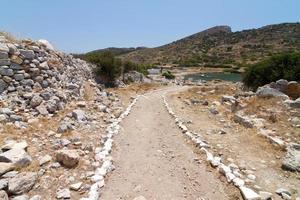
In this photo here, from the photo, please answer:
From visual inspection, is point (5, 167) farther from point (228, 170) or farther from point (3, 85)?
point (3, 85)

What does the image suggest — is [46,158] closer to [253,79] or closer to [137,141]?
[137,141]

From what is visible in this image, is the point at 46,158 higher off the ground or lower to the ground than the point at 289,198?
higher

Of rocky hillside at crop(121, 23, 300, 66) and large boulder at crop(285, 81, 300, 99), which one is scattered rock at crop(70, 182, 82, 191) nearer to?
large boulder at crop(285, 81, 300, 99)

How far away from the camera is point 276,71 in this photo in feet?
97.5

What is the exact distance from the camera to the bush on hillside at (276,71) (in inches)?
1093

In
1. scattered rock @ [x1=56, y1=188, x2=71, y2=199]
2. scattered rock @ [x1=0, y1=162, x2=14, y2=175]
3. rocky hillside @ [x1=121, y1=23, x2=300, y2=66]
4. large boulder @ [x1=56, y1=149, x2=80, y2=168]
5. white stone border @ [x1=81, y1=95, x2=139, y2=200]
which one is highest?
scattered rock @ [x1=0, y1=162, x2=14, y2=175]

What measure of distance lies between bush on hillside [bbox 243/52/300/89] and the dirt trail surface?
20.0 m

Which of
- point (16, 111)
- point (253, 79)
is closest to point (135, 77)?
point (253, 79)

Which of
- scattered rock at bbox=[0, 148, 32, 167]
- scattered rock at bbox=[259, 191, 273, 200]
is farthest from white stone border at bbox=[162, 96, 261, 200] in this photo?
scattered rock at bbox=[0, 148, 32, 167]

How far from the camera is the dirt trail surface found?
275 inches

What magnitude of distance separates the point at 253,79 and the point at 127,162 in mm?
26839

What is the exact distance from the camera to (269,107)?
15.3 meters

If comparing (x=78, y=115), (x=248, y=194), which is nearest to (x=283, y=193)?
(x=248, y=194)

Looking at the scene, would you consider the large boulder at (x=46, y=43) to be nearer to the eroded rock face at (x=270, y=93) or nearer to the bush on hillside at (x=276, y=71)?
the eroded rock face at (x=270, y=93)
